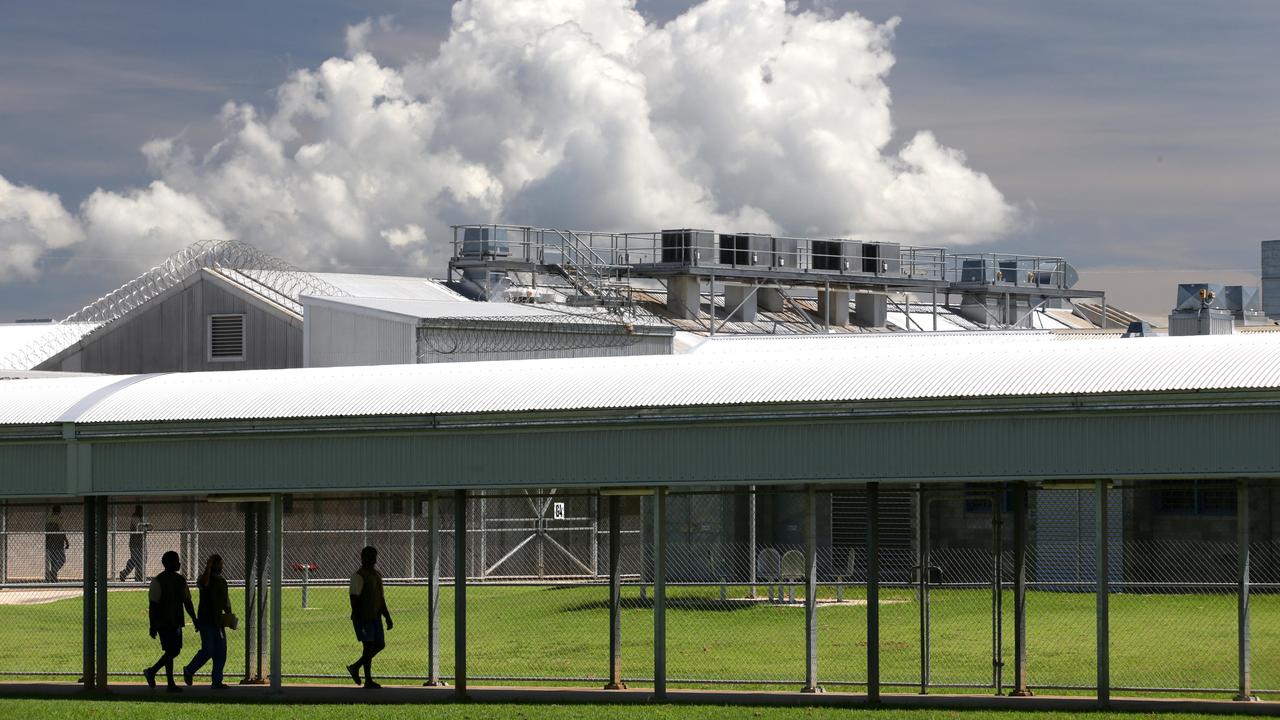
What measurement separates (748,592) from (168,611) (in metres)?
13.2

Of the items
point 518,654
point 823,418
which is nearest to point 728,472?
point 823,418

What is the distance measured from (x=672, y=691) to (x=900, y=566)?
46.7 feet

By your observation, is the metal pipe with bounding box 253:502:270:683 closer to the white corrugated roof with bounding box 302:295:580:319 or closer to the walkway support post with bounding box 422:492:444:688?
the walkway support post with bounding box 422:492:444:688

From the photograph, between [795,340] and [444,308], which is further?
[795,340]

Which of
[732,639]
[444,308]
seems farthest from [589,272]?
[732,639]

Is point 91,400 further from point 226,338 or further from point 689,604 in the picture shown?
point 226,338

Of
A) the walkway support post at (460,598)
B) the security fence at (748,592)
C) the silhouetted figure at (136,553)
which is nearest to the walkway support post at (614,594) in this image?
the security fence at (748,592)

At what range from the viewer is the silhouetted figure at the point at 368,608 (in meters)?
20.0

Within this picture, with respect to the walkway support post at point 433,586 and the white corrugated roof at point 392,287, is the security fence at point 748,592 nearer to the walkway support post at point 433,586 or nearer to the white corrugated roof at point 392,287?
the walkway support post at point 433,586

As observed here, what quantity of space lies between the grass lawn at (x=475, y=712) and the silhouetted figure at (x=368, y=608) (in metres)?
1.45

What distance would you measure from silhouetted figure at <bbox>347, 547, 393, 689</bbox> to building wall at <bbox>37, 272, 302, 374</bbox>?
68.4 feet

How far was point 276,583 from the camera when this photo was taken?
19.7 metres

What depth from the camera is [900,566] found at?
1323 inches

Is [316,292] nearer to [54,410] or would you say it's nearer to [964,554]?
[964,554]
